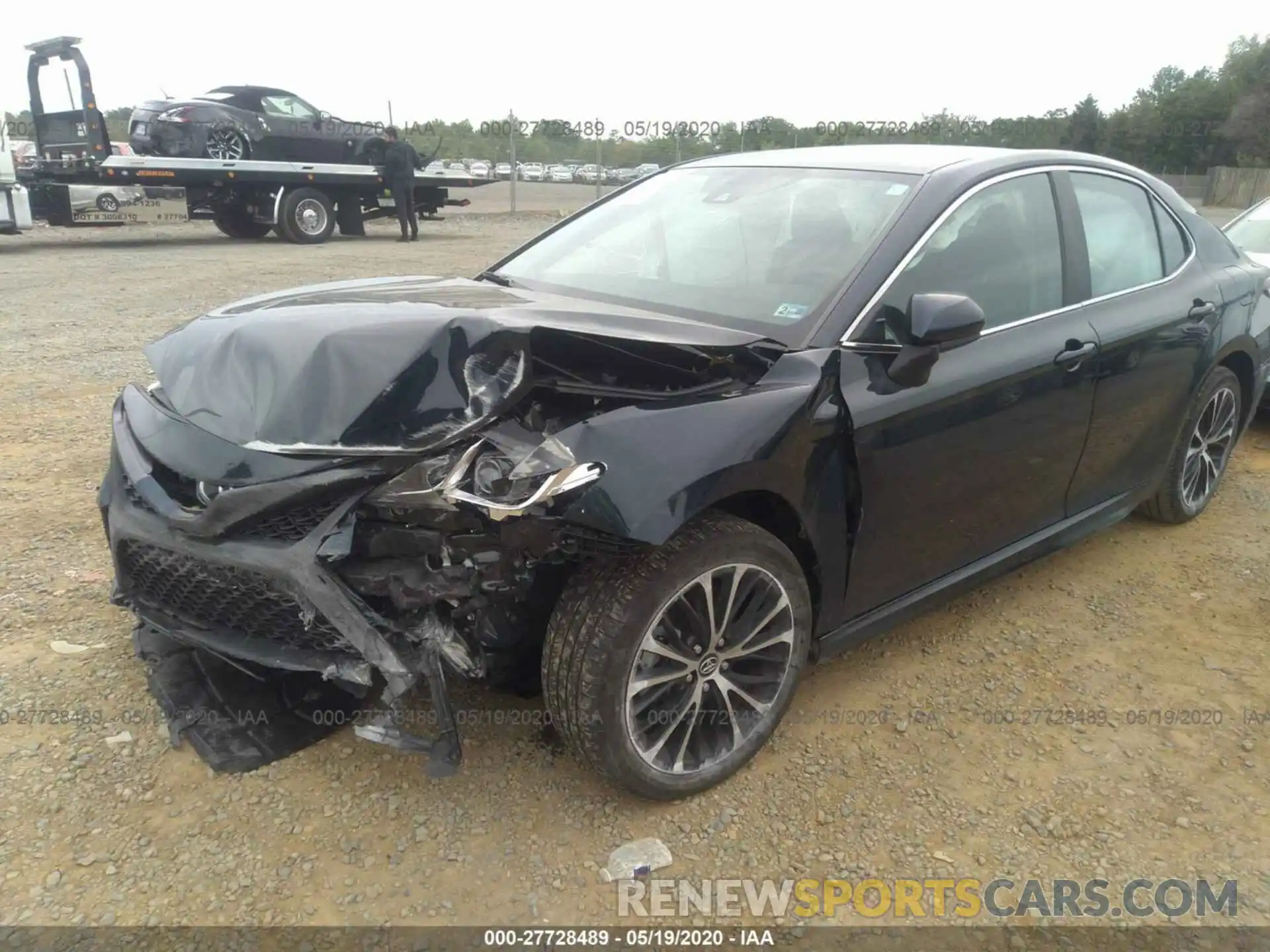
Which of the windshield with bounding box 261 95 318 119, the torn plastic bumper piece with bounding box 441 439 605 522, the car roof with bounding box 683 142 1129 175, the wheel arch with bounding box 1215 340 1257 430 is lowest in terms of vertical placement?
the wheel arch with bounding box 1215 340 1257 430

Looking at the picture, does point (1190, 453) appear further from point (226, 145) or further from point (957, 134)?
point (957, 134)

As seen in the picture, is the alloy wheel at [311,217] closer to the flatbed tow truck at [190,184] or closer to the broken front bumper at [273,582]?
the flatbed tow truck at [190,184]

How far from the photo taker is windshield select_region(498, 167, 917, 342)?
2.85 m

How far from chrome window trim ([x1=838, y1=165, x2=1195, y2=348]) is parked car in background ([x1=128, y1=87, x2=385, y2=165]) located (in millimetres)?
14445

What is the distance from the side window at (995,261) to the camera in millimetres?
2789

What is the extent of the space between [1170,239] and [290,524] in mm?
3782

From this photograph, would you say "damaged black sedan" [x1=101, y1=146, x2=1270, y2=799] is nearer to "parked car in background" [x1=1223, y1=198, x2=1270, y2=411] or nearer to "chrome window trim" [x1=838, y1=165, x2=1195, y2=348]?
"chrome window trim" [x1=838, y1=165, x2=1195, y2=348]

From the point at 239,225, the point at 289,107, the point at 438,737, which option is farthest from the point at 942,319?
the point at 239,225

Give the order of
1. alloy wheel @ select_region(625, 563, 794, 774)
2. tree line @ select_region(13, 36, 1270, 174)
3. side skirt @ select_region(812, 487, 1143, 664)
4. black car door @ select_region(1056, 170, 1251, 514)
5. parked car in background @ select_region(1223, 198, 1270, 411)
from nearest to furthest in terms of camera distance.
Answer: alloy wheel @ select_region(625, 563, 794, 774), side skirt @ select_region(812, 487, 1143, 664), black car door @ select_region(1056, 170, 1251, 514), parked car in background @ select_region(1223, 198, 1270, 411), tree line @ select_region(13, 36, 1270, 174)

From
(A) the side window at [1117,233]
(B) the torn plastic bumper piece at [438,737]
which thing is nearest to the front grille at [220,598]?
(B) the torn plastic bumper piece at [438,737]

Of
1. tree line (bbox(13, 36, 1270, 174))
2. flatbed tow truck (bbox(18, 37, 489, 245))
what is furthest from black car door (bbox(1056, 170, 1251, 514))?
flatbed tow truck (bbox(18, 37, 489, 245))

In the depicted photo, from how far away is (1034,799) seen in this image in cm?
260

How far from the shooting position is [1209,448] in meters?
4.41

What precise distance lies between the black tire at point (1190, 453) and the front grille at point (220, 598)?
12.1 ft
